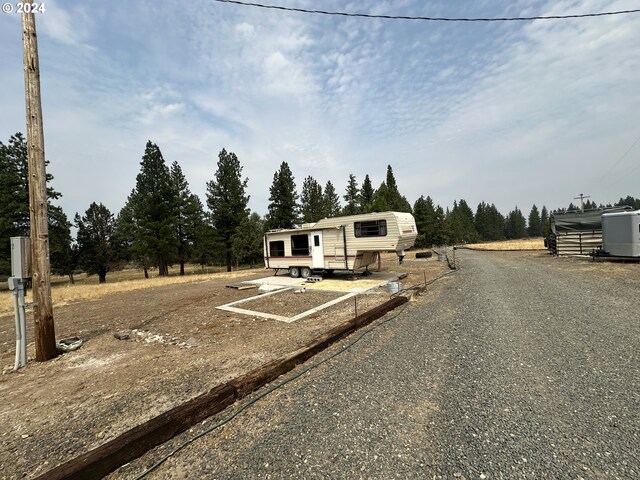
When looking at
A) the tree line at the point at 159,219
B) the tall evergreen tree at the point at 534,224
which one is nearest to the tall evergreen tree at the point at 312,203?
the tree line at the point at 159,219

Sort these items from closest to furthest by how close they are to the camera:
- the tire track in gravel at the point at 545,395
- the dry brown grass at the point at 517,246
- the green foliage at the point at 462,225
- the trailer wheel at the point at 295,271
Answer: the tire track in gravel at the point at 545,395
the trailer wheel at the point at 295,271
the dry brown grass at the point at 517,246
the green foliage at the point at 462,225

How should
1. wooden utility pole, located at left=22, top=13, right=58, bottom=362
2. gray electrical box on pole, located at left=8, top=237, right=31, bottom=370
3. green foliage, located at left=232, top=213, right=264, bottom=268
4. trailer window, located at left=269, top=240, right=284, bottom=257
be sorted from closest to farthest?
gray electrical box on pole, located at left=8, top=237, right=31, bottom=370 < wooden utility pole, located at left=22, top=13, right=58, bottom=362 < trailer window, located at left=269, top=240, right=284, bottom=257 < green foliage, located at left=232, top=213, right=264, bottom=268

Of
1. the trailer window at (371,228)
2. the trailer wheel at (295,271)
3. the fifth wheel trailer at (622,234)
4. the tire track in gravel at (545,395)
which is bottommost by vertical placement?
the tire track in gravel at (545,395)

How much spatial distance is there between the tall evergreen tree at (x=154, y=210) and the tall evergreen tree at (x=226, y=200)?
4.29 meters

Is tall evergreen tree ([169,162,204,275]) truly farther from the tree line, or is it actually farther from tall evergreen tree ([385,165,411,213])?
tall evergreen tree ([385,165,411,213])

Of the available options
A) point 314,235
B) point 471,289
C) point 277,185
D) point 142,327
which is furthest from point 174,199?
point 471,289

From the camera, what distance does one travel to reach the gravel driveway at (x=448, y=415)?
7.93 ft

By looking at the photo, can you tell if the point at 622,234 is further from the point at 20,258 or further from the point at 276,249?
the point at 20,258

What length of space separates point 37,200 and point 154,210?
88.8 ft

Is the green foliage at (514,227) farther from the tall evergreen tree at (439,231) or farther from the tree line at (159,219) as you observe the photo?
the tree line at (159,219)

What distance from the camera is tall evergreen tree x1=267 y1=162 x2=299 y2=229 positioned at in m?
39.2

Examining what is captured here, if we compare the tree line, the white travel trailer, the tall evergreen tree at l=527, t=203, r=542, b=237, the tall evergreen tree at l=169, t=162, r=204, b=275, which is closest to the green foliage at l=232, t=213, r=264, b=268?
the tree line

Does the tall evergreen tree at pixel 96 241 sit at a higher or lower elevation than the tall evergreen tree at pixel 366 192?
lower

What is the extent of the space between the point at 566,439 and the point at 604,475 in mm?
417
